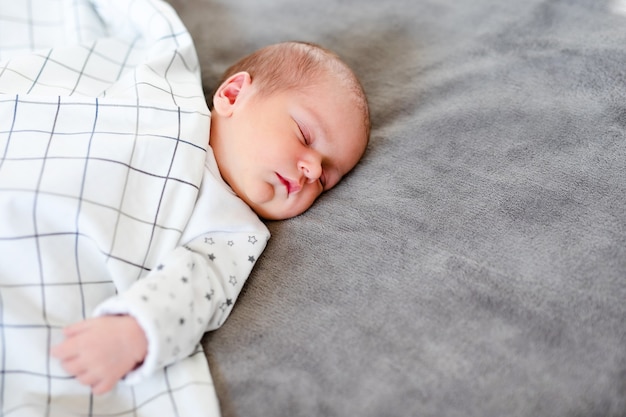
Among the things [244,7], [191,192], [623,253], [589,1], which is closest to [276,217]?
[191,192]

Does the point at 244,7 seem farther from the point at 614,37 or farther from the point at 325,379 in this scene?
the point at 325,379

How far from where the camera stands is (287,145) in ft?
3.75

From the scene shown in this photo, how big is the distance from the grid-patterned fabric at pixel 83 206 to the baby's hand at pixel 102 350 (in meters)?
0.05

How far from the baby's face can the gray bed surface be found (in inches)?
1.8

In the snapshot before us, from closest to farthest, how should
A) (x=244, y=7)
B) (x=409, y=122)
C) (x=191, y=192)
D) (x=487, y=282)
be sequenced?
1. (x=487, y=282)
2. (x=191, y=192)
3. (x=409, y=122)
4. (x=244, y=7)

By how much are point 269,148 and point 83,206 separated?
1.11 feet

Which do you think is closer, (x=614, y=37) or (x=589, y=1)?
(x=614, y=37)

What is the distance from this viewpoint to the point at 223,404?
92cm

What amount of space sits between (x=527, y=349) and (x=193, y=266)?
53 centimetres

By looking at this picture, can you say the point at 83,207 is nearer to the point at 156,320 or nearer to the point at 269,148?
the point at 156,320

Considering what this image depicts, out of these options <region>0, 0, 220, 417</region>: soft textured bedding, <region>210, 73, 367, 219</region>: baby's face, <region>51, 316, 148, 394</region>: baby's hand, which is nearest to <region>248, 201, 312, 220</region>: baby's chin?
<region>210, 73, 367, 219</region>: baby's face

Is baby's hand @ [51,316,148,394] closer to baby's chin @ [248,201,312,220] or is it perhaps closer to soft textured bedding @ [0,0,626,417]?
soft textured bedding @ [0,0,626,417]

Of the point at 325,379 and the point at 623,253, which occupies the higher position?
the point at 623,253

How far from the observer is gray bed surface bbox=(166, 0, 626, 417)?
873 mm
